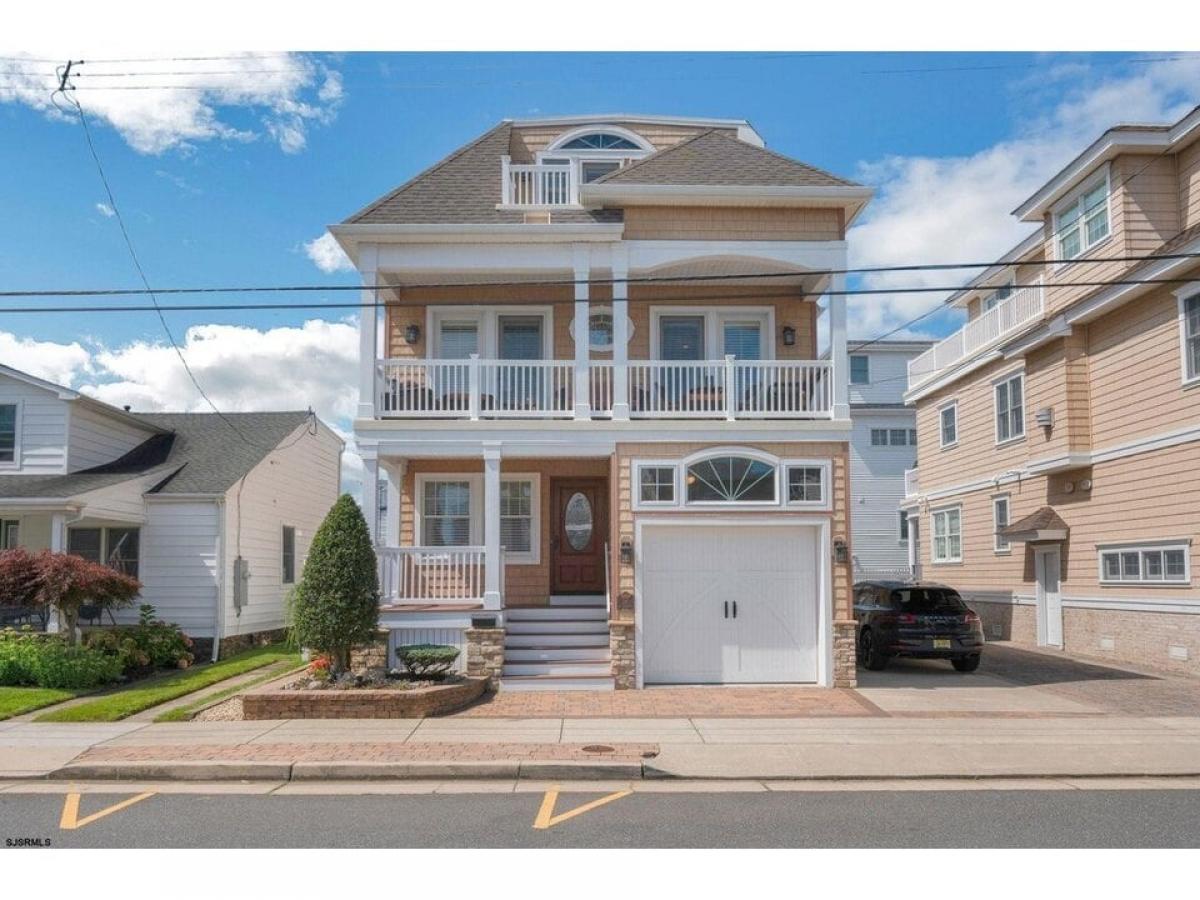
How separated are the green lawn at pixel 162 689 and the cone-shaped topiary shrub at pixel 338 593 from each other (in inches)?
96.4

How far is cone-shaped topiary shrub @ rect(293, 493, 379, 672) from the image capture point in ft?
41.6

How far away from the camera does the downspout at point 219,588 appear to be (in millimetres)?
18469

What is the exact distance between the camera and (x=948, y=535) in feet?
87.0

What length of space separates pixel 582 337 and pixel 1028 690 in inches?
329

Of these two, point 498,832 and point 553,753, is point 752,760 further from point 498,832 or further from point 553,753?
point 498,832

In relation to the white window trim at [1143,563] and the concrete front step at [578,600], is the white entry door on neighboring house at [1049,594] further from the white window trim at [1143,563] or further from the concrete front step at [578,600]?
the concrete front step at [578,600]

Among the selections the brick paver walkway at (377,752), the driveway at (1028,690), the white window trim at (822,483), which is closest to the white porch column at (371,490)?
the brick paver walkway at (377,752)

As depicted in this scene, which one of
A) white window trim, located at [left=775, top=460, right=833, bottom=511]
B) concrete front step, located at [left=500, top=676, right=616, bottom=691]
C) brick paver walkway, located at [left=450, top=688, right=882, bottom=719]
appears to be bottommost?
brick paver walkway, located at [left=450, top=688, right=882, bottom=719]

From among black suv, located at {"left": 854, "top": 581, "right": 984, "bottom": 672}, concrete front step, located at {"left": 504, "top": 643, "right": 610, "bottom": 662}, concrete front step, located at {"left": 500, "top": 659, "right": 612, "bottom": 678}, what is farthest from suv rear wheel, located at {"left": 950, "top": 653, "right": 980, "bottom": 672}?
concrete front step, located at {"left": 500, "top": 659, "right": 612, "bottom": 678}

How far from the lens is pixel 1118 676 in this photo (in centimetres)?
1573

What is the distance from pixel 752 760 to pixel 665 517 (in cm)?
530

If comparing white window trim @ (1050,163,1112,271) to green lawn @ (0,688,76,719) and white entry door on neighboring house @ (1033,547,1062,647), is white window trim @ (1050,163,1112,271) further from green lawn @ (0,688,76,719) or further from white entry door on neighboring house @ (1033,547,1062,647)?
green lawn @ (0,688,76,719)

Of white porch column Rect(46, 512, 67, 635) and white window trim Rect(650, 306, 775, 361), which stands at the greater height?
white window trim Rect(650, 306, 775, 361)

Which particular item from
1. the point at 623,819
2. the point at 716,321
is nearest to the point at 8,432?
the point at 716,321
